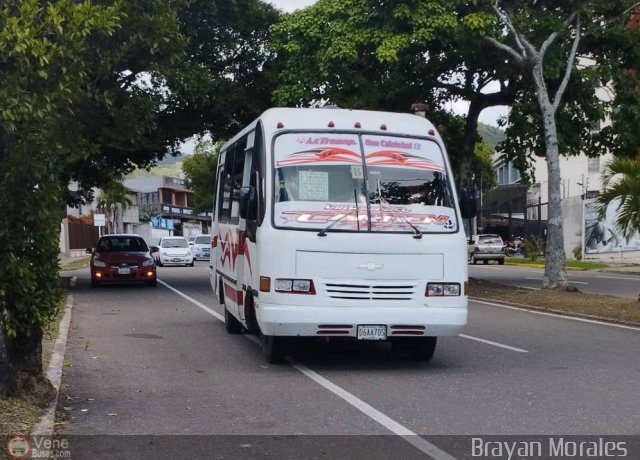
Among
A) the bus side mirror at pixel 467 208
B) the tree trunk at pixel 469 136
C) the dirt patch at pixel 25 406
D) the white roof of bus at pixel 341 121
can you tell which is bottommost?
the dirt patch at pixel 25 406

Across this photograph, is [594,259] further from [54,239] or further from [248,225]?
[54,239]

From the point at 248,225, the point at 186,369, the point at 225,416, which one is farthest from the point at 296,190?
the point at 225,416

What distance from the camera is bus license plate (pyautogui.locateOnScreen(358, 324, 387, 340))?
966 cm

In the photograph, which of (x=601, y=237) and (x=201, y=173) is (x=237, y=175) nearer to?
(x=601, y=237)

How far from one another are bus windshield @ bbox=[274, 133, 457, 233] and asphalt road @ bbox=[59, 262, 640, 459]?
1784 mm

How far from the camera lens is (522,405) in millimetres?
8055

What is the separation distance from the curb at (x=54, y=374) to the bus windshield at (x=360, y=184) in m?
3.01

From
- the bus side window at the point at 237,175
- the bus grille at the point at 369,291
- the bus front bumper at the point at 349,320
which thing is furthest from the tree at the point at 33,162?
the bus side window at the point at 237,175

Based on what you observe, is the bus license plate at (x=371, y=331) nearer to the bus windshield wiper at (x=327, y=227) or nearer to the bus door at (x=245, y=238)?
the bus windshield wiper at (x=327, y=227)

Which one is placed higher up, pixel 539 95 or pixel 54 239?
pixel 539 95

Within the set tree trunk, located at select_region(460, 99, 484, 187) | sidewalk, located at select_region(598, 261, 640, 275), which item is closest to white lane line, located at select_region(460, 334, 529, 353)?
tree trunk, located at select_region(460, 99, 484, 187)

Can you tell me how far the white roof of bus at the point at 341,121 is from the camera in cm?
1055

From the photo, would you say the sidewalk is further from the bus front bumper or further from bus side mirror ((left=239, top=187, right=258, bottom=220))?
bus side mirror ((left=239, top=187, right=258, bottom=220))

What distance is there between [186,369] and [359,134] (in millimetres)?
3567
